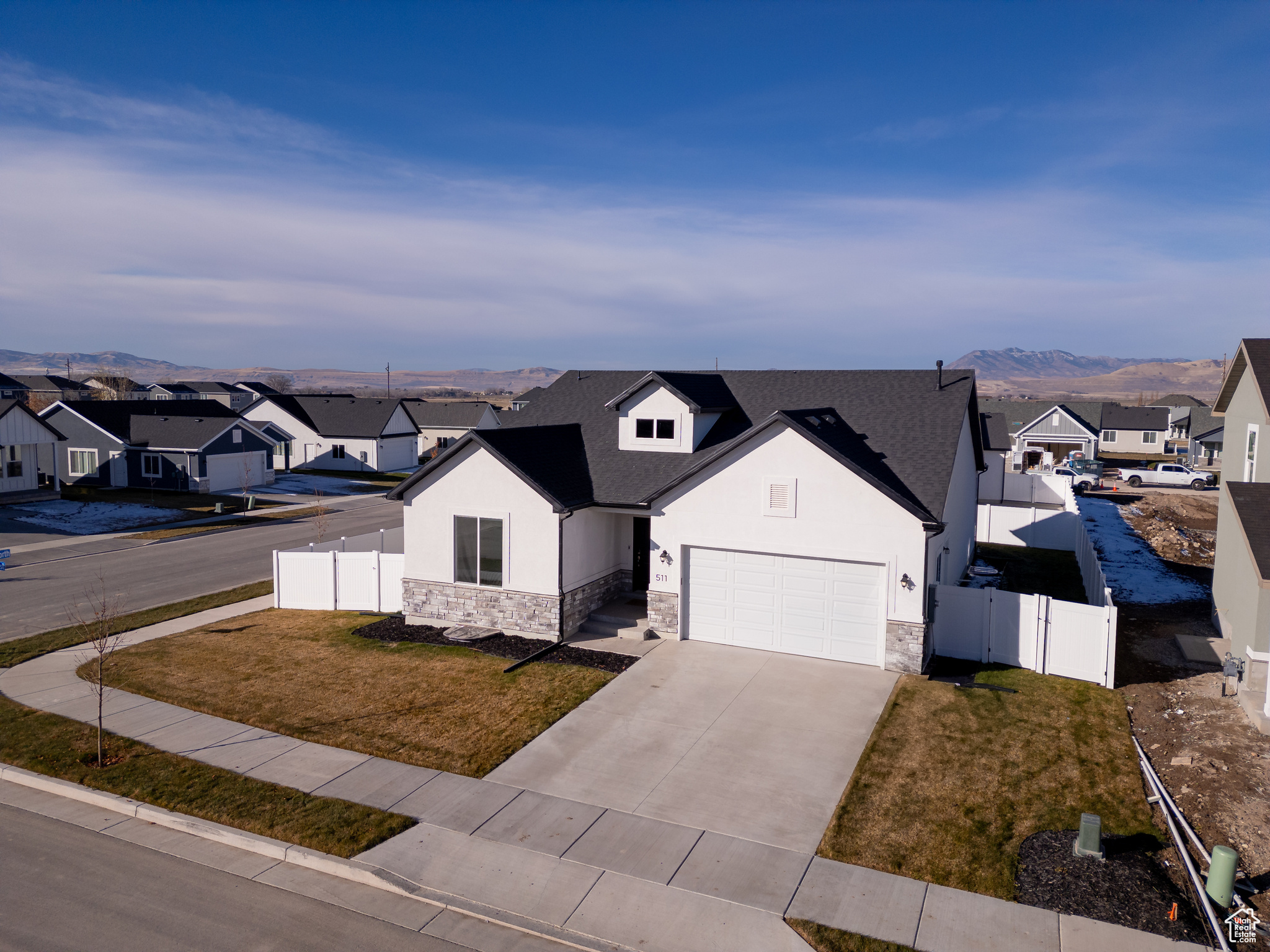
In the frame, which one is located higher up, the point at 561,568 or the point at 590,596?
the point at 561,568

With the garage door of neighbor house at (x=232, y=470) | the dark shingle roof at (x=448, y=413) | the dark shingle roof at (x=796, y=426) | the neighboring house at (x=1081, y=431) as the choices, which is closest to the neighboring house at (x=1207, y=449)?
the neighboring house at (x=1081, y=431)

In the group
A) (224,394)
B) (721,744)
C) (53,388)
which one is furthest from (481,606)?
(53,388)

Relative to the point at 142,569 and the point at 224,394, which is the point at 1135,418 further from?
the point at 224,394

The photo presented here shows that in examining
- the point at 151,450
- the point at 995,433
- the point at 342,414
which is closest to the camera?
the point at 151,450

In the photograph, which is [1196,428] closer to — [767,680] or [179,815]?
[767,680]

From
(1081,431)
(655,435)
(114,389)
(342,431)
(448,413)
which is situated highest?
(114,389)

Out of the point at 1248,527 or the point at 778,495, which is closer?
the point at 1248,527

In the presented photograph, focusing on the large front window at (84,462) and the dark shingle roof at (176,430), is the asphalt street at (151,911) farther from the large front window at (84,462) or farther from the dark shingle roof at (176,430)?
the large front window at (84,462)
